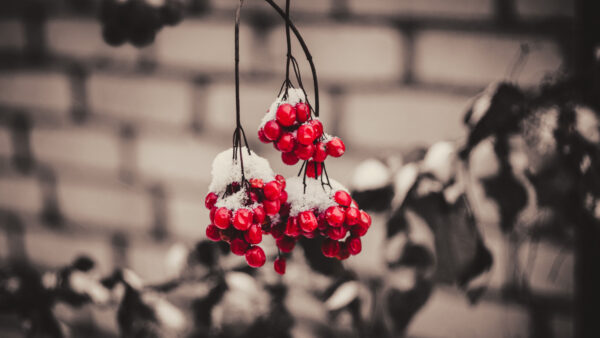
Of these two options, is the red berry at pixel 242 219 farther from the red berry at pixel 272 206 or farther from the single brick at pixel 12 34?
the single brick at pixel 12 34

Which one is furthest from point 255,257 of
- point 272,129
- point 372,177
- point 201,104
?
point 201,104

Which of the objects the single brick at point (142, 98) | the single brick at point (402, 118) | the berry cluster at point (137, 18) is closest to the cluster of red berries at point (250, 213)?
the berry cluster at point (137, 18)

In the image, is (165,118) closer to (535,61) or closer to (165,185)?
(165,185)

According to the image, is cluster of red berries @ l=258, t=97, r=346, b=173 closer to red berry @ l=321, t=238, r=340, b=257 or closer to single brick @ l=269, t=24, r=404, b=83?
red berry @ l=321, t=238, r=340, b=257

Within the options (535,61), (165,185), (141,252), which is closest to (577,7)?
(535,61)

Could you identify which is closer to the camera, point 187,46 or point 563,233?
point 563,233

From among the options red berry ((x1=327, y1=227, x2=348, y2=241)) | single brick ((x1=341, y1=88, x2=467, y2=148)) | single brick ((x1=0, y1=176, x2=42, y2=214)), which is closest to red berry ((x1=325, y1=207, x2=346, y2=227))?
red berry ((x1=327, y1=227, x2=348, y2=241))

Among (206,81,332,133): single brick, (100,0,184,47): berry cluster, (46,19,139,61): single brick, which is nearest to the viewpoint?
(100,0,184,47): berry cluster
